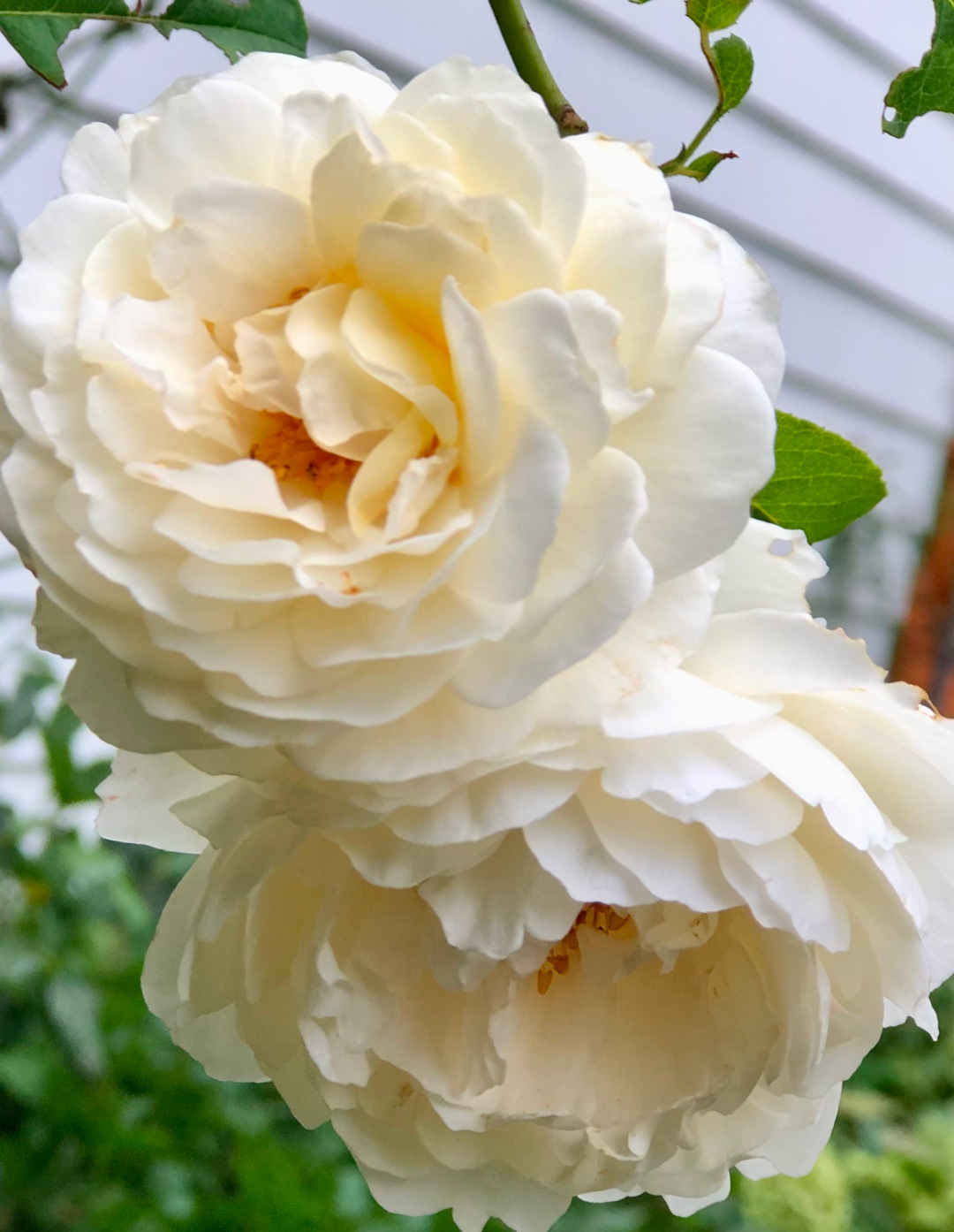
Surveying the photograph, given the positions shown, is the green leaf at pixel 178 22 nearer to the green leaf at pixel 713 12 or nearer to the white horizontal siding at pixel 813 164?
the green leaf at pixel 713 12

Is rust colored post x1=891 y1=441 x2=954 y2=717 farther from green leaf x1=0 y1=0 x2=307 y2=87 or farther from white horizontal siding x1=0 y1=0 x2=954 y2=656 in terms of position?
green leaf x1=0 y1=0 x2=307 y2=87

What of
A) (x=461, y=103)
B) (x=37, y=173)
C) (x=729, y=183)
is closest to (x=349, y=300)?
(x=461, y=103)

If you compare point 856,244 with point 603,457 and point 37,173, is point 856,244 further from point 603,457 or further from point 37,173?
point 603,457

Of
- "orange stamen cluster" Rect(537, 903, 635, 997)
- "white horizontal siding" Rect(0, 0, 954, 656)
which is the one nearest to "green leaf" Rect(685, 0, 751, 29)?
"orange stamen cluster" Rect(537, 903, 635, 997)

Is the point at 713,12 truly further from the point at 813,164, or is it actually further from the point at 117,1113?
the point at 813,164

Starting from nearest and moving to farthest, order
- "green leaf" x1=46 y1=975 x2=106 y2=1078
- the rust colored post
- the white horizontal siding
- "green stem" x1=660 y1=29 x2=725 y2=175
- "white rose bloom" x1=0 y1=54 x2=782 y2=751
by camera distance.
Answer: "white rose bloom" x1=0 y1=54 x2=782 y2=751, "green stem" x1=660 y1=29 x2=725 y2=175, "green leaf" x1=46 y1=975 x2=106 y2=1078, the white horizontal siding, the rust colored post

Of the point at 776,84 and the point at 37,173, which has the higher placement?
the point at 776,84

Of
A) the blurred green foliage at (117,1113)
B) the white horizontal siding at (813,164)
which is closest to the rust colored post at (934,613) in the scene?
the white horizontal siding at (813,164)
